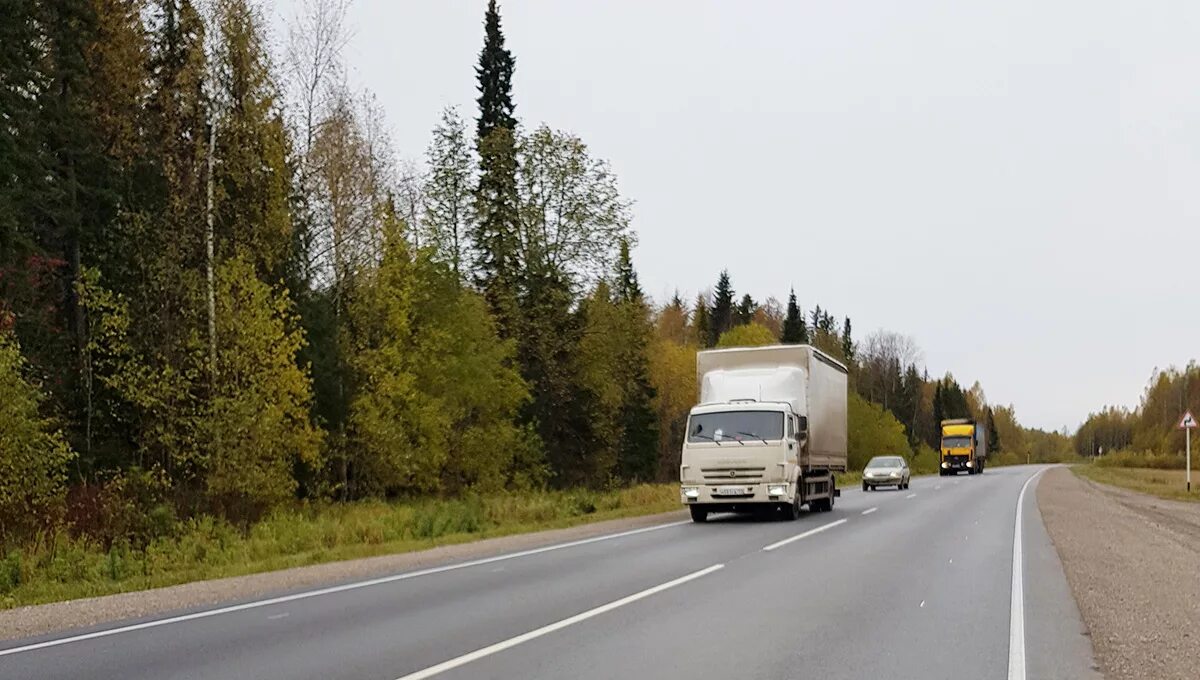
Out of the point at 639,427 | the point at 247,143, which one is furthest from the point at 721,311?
the point at 247,143

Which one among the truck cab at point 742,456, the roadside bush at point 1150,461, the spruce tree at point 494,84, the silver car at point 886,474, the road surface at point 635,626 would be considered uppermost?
the spruce tree at point 494,84

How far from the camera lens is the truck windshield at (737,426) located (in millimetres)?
23766

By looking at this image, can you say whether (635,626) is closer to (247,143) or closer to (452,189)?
(247,143)

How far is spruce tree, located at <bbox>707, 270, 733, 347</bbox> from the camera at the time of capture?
12462 cm

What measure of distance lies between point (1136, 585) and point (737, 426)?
37.1ft

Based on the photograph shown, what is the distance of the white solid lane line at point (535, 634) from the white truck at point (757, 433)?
1007 cm

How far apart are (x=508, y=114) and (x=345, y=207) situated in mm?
23076

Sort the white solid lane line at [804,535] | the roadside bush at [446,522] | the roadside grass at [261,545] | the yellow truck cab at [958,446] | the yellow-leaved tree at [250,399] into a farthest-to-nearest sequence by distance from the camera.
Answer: the yellow truck cab at [958,446], the yellow-leaved tree at [250,399], the roadside bush at [446,522], the white solid lane line at [804,535], the roadside grass at [261,545]

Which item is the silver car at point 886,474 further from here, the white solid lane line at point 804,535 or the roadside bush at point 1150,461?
the roadside bush at point 1150,461

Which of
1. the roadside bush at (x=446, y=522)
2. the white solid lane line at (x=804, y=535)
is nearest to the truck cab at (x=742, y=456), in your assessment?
the white solid lane line at (x=804, y=535)

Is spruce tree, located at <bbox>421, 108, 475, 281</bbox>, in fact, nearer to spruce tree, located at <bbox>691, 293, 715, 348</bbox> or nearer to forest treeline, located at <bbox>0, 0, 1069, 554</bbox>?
forest treeline, located at <bbox>0, 0, 1069, 554</bbox>

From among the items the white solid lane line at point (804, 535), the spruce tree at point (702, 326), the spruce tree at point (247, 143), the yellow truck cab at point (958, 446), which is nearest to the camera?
the white solid lane line at point (804, 535)

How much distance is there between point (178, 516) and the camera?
21797 millimetres

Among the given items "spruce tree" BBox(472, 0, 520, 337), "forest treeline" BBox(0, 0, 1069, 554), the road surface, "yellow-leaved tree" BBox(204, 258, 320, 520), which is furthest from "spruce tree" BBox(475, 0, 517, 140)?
the road surface
